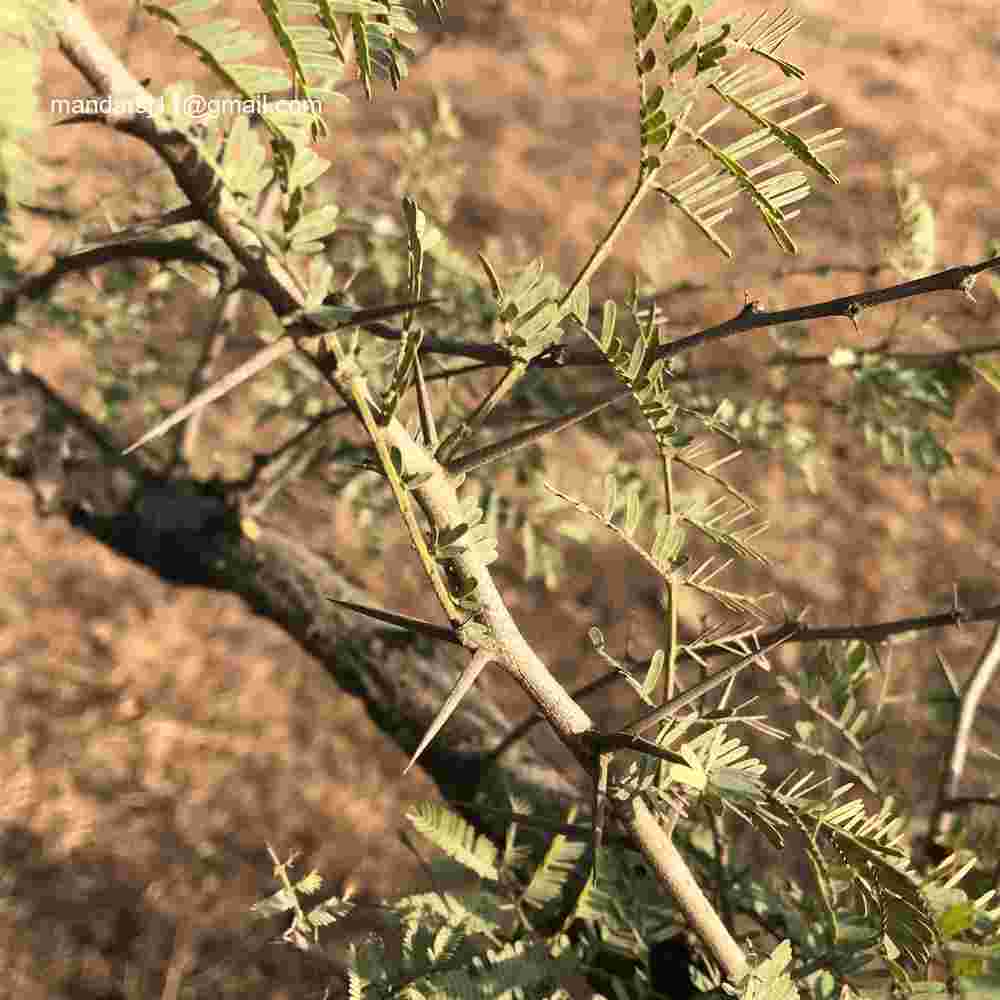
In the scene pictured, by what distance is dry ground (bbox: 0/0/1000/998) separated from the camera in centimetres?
195

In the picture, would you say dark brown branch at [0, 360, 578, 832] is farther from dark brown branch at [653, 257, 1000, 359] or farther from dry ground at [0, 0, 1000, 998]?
dark brown branch at [653, 257, 1000, 359]

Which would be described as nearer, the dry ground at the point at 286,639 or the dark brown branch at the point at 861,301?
the dark brown branch at the point at 861,301

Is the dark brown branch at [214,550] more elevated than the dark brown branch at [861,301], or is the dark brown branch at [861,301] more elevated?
the dark brown branch at [861,301]

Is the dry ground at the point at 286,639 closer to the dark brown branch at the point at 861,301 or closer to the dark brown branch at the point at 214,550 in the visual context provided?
the dark brown branch at the point at 214,550

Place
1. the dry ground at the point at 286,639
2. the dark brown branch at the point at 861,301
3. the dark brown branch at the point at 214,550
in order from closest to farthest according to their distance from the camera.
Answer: the dark brown branch at the point at 861,301 → the dark brown branch at the point at 214,550 → the dry ground at the point at 286,639

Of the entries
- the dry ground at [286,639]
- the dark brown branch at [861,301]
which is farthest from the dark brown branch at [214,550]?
the dark brown branch at [861,301]

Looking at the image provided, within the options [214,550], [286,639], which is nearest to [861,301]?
[214,550]

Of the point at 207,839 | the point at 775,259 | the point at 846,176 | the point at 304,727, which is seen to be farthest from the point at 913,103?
the point at 207,839

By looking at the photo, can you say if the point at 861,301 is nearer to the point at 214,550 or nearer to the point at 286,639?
the point at 214,550

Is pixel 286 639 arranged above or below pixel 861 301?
below

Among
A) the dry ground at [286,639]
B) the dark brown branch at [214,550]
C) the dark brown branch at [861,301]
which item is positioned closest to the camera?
the dark brown branch at [861,301]

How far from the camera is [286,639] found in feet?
8.52

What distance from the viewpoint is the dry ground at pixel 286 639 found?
1946 mm

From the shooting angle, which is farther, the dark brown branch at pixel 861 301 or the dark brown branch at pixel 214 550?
the dark brown branch at pixel 214 550
